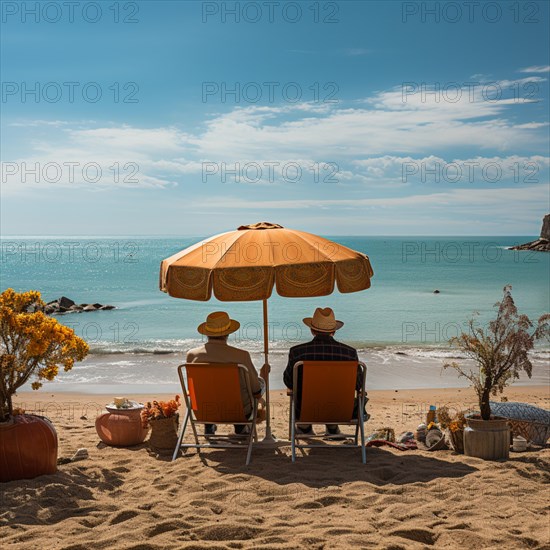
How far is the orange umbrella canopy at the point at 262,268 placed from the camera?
599 cm

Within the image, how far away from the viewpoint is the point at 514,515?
4758mm

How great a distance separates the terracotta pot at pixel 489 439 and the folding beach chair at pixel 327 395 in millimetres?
1050

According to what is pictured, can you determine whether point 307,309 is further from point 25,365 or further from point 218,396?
point 25,365

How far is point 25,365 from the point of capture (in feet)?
18.4

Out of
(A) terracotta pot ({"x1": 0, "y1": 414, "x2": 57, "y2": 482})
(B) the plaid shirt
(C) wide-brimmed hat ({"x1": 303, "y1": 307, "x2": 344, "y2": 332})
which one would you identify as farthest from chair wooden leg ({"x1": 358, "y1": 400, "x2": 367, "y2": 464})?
(A) terracotta pot ({"x1": 0, "y1": 414, "x2": 57, "y2": 482})

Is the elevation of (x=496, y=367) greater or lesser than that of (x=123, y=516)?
greater

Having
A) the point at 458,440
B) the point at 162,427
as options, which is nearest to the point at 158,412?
the point at 162,427

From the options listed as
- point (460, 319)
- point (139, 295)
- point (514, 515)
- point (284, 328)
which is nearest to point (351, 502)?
point (514, 515)

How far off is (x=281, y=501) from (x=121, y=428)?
2522 mm

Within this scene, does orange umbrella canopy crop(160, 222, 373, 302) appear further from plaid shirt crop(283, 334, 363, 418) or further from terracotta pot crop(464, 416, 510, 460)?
terracotta pot crop(464, 416, 510, 460)

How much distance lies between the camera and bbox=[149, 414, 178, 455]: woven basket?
674 cm

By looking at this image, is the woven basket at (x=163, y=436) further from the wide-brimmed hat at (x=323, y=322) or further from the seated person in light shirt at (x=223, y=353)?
the wide-brimmed hat at (x=323, y=322)

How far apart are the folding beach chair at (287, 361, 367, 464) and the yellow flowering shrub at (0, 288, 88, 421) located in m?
2.06

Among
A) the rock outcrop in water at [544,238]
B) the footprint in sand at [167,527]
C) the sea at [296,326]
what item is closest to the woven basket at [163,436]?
the footprint in sand at [167,527]
